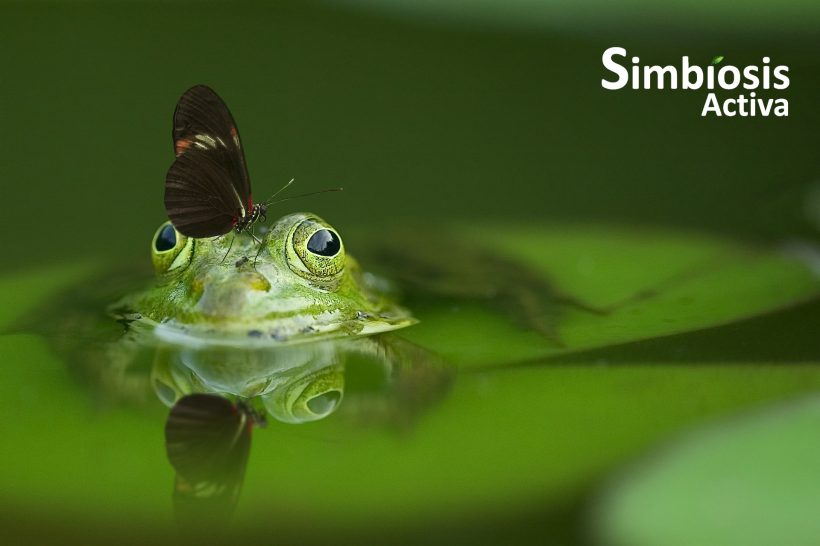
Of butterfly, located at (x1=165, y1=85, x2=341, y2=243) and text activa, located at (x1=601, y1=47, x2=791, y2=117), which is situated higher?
text activa, located at (x1=601, y1=47, x2=791, y2=117)

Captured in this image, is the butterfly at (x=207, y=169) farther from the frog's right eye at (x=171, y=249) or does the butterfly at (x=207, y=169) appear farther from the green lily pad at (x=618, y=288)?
the green lily pad at (x=618, y=288)

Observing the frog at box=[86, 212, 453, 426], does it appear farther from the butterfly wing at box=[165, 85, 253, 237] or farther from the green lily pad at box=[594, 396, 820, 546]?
the green lily pad at box=[594, 396, 820, 546]

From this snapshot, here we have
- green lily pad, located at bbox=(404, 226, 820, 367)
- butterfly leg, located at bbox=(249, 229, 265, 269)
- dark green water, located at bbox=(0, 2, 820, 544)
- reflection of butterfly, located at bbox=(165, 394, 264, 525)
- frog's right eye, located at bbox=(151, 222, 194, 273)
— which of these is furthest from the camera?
frog's right eye, located at bbox=(151, 222, 194, 273)

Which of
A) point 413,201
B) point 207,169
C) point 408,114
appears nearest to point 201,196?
point 207,169

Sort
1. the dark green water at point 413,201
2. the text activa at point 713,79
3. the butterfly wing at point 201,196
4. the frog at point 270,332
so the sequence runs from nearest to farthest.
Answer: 1. the dark green water at point 413,201
2. the frog at point 270,332
3. the butterfly wing at point 201,196
4. the text activa at point 713,79

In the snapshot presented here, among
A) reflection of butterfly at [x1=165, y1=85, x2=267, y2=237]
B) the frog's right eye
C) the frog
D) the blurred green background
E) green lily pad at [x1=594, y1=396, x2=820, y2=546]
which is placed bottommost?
→ green lily pad at [x1=594, y1=396, x2=820, y2=546]

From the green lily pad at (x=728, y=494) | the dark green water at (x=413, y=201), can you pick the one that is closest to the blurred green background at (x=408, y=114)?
the dark green water at (x=413, y=201)

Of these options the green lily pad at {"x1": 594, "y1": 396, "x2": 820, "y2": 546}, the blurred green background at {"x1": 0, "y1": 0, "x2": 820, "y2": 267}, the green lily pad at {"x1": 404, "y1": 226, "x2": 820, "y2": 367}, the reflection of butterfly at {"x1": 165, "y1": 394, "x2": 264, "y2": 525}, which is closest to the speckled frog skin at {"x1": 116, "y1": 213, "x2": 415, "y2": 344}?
the green lily pad at {"x1": 404, "y1": 226, "x2": 820, "y2": 367}
